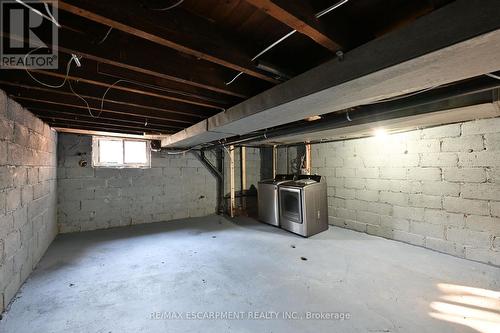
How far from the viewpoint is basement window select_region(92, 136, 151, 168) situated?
4.04 m

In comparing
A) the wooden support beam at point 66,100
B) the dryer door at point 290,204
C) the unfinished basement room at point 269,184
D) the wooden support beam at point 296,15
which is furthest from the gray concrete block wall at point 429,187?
the wooden support beam at point 66,100

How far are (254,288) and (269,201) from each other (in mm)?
2378

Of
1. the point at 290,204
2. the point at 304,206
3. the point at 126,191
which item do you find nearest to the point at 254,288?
the point at 304,206

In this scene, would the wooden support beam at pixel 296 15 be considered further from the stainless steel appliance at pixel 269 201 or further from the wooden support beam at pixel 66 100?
the stainless steel appliance at pixel 269 201

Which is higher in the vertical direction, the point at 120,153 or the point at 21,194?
the point at 120,153

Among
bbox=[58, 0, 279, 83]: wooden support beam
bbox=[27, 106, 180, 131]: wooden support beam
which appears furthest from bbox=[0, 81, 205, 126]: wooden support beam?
bbox=[58, 0, 279, 83]: wooden support beam

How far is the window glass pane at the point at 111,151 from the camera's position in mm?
4098

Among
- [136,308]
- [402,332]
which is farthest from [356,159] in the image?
[136,308]

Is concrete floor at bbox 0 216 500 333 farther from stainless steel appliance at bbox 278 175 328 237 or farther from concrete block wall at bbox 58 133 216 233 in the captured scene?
concrete block wall at bbox 58 133 216 233

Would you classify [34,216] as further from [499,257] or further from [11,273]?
[499,257]

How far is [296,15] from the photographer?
948 millimetres

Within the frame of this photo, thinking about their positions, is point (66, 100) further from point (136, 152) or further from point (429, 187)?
point (429, 187)

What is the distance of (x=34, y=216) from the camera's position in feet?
8.00

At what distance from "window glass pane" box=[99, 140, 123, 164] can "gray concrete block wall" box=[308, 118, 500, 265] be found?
168 inches
